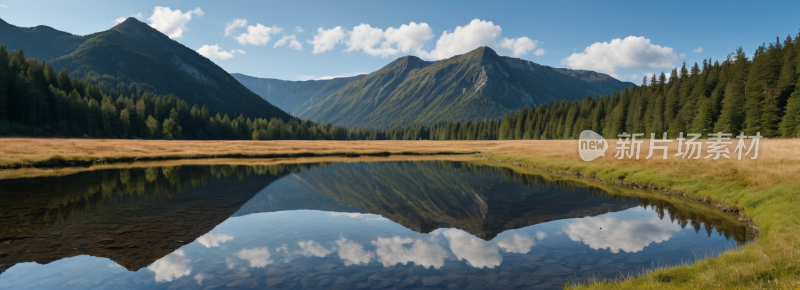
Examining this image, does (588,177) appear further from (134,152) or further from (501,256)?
(134,152)

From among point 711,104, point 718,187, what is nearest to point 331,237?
point 718,187

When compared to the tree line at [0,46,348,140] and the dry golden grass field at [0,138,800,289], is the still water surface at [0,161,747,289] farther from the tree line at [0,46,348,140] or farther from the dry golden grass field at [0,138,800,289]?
the tree line at [0,46,348,140]

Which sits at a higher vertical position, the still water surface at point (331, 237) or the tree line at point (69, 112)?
the tree line at point (69, 112)

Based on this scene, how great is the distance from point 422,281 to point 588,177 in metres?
33.1

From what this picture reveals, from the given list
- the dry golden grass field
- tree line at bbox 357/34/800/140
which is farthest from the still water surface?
tree line at bbox 357/34/800/140

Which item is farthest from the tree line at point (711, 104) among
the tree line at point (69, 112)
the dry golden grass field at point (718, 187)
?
the tree line at point (69, 112)

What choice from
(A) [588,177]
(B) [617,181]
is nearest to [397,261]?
(B) [617,181]

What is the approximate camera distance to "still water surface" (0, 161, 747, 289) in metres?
11.6

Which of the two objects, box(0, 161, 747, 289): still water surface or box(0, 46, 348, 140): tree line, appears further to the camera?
box(0, 46, 348, 140): tree line

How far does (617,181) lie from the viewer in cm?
3306

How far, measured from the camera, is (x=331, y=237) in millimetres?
16938

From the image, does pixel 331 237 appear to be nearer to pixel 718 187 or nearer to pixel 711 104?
pixel 718 187

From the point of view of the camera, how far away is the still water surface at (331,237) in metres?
11.6

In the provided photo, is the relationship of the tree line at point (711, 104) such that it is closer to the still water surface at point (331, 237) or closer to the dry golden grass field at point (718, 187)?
the dry golden grass field at point (718, 187)
